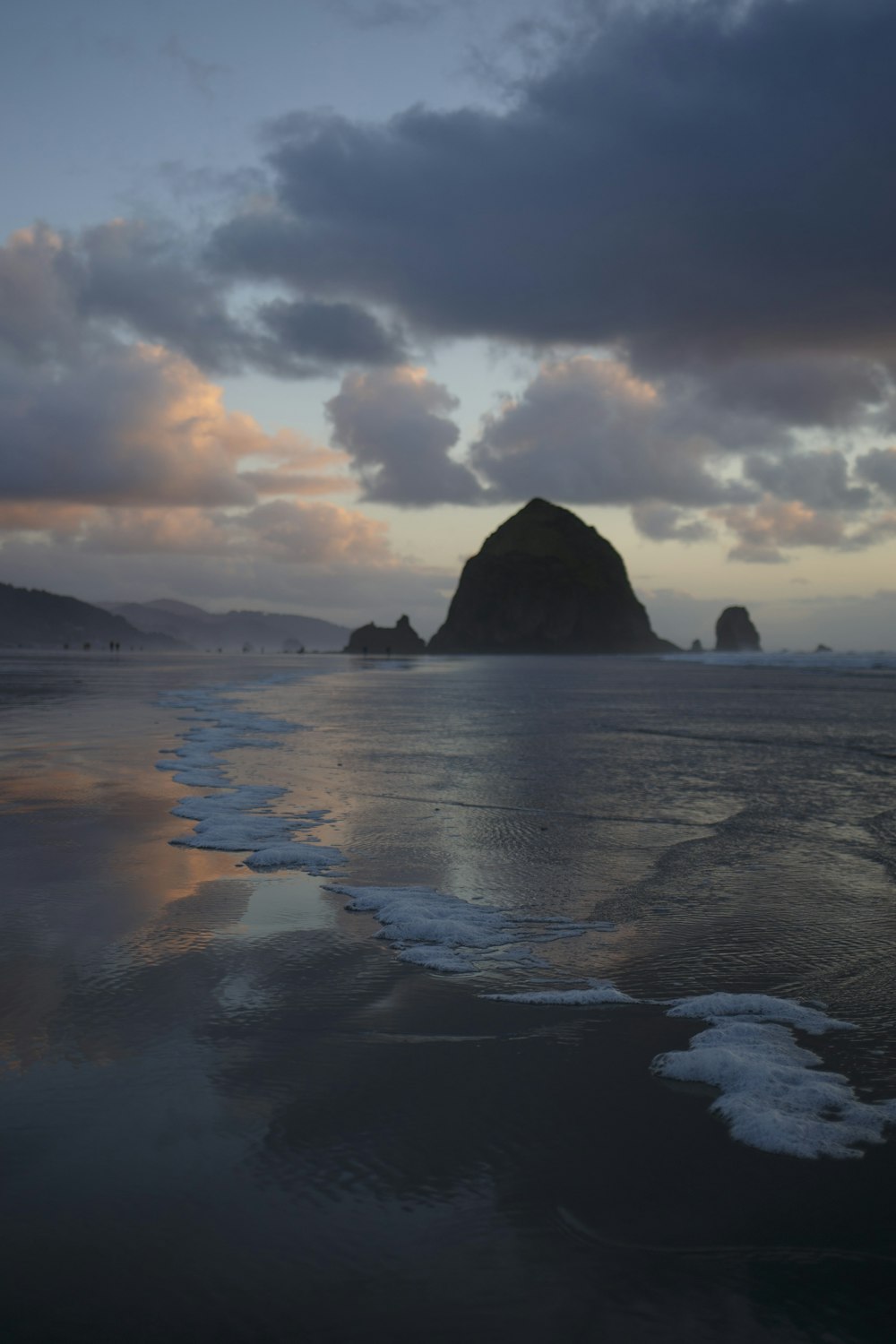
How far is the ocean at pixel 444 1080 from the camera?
285 centimetres

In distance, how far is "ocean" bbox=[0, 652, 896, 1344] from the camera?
9.34 feet

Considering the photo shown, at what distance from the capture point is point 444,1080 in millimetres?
4152

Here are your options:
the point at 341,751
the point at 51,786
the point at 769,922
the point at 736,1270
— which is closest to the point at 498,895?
the point at 769,922

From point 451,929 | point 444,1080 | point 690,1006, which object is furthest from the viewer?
point 451,929

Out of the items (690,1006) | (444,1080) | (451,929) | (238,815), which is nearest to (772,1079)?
(690,1006)

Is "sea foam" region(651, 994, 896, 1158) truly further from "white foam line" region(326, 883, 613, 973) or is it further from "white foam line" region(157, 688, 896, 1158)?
"white foam line" region(326, 883, 613, 973)

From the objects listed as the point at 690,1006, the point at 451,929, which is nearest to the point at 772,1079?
the point at 690,1006

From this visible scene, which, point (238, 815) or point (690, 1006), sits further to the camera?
point (238, 815)

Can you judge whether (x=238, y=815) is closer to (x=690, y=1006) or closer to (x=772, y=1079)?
(x=690, y=1006)

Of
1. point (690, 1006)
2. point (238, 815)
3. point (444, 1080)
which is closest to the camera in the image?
point (444, 1080)

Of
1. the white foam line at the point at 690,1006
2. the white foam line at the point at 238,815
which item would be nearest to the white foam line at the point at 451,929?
the white foam line at the point at 690,1006

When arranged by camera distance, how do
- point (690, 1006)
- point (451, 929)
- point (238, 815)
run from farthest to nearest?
point (238, 815), point (451, 929), point (690, 1006)

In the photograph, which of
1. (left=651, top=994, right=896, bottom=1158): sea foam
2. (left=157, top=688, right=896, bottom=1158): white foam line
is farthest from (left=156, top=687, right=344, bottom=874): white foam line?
(left=651, top=994, right=896, bottom=1158): sea foam

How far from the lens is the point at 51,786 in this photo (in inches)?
492
